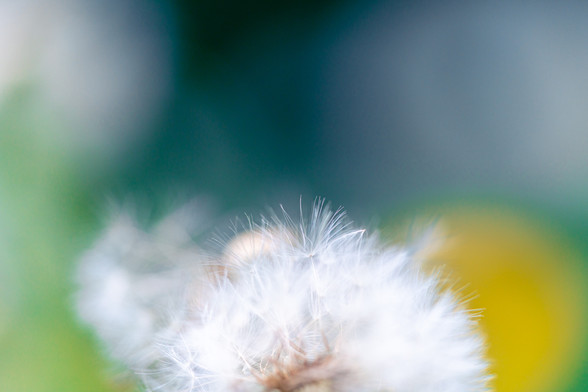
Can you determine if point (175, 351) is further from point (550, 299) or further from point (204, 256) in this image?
point (550, 299)

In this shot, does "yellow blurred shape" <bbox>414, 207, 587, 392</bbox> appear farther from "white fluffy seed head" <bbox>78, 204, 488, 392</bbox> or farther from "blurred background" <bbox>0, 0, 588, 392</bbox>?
"white fluffy seed head" <bbox>78, 204, 488, 392</bbox>

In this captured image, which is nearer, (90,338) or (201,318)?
(201,318)

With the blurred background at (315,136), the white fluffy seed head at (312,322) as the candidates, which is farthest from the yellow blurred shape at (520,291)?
the white fluffy seed head at (312,322)

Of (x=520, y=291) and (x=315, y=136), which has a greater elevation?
(x=315, y=136)

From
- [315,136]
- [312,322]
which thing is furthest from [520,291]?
[312,322]

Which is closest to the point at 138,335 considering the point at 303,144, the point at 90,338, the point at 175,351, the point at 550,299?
the point at 175,351

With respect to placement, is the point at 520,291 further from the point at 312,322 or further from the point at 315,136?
the point at 312,322

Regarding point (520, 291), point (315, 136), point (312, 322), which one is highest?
point (315, 136)
